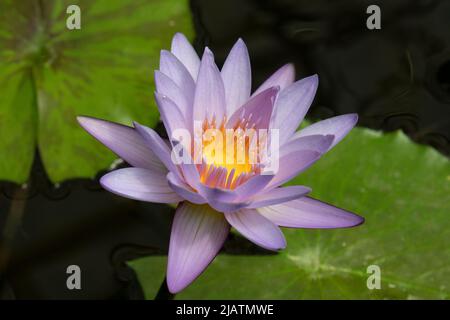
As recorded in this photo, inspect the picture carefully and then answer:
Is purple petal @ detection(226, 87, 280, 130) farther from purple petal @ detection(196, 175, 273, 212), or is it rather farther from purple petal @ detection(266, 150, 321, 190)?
purple petal @ detection(196, 175, 273, 212)

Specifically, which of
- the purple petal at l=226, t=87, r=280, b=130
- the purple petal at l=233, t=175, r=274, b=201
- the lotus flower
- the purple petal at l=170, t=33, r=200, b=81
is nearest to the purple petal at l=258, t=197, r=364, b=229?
the lotus flower

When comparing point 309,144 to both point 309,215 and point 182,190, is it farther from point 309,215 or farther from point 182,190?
point 182,190

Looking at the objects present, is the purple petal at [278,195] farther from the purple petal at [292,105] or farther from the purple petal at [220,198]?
the purple petal at [292,105]

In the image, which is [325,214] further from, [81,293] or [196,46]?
[196,46]

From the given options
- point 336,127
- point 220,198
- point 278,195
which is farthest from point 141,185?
point 336,127
